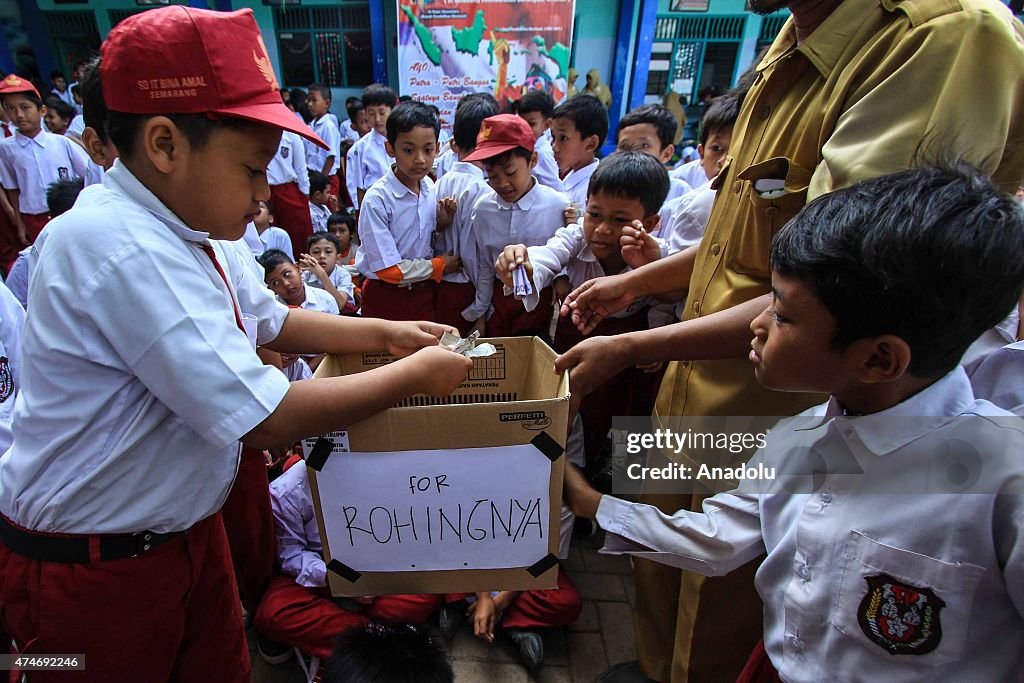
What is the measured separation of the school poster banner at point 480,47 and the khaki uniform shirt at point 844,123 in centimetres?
841

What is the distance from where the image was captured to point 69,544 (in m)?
1.14

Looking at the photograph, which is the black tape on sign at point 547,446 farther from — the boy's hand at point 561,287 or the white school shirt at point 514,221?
the white school shirt at point 514,221

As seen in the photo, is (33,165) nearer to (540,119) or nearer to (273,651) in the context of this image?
(540,119)

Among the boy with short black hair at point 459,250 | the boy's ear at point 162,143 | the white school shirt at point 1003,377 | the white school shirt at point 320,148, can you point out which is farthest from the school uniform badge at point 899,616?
the white school shirt at point 320,148

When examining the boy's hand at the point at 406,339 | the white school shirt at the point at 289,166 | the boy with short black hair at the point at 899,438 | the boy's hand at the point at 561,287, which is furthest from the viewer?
the white school shirt at the point at 289,166

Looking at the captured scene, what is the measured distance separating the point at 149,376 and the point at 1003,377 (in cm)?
171

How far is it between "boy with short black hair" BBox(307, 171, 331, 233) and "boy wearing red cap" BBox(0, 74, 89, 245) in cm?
251

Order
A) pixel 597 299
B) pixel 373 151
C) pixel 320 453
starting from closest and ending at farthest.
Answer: pixel 320 453, pixel 597 299, pixel 373 151

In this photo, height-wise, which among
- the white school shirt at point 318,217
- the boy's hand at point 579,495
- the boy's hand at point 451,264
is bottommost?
the white school shirt at point 318,217

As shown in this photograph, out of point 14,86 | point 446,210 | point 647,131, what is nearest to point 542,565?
point 446,210

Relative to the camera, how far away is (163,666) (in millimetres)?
1318

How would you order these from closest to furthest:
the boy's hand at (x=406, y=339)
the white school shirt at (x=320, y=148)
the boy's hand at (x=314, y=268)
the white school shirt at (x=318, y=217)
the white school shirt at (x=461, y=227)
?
the boy's hand at (x=406, y=339)
the white school shirt at (x=461, y=227)
the boy's hand at (x=314, y=268)
the white school shirt at (x=318, y=217)
the white school shirt at (x=320, y=148)

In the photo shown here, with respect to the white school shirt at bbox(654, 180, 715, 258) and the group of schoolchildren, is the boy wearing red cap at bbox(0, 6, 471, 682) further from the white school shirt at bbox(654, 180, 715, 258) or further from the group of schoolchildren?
the white school shirt at bbox(654, 180, 715, 258)

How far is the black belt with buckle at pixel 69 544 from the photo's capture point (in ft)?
3.75
